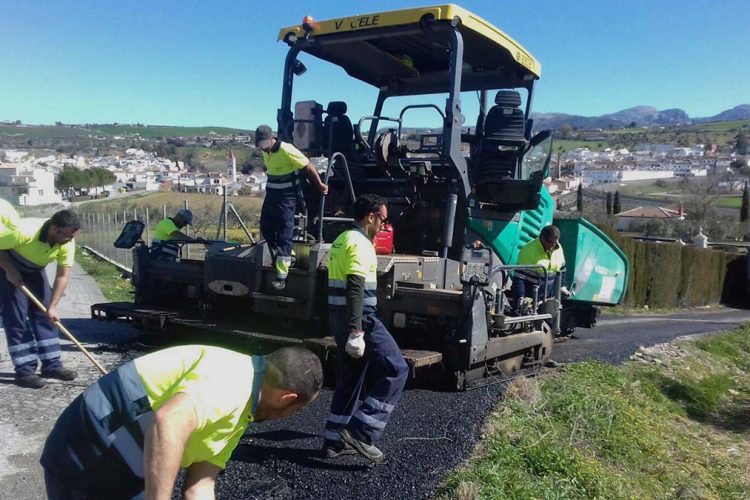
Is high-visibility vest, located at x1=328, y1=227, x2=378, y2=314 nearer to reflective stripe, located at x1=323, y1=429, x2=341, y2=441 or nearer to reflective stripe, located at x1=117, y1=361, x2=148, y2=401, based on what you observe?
reflective stripe, located at x1=323, y1=429, x2=341, y2=441

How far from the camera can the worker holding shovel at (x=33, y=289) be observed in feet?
18.9

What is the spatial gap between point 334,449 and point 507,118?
3.91 metres

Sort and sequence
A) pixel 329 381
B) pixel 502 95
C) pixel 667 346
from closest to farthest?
pixel 329 381 → pixel 502 95 → pixel 667 346

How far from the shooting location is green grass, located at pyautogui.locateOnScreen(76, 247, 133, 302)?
11898 mm

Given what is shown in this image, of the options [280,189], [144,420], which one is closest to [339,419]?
[144,420]

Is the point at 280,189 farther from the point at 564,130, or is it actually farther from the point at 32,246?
the point at 564,130

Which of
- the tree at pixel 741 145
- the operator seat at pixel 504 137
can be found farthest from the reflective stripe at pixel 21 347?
the tree at pixel 741 145

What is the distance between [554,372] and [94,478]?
211 inches

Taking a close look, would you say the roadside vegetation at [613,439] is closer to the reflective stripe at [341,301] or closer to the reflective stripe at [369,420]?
the reflective stripe at [369,420]

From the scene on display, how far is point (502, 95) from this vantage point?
6.80 meters

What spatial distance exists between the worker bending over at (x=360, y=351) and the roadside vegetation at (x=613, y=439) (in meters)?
0.63

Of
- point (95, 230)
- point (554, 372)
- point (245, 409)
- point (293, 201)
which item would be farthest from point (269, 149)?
point (95, 230)

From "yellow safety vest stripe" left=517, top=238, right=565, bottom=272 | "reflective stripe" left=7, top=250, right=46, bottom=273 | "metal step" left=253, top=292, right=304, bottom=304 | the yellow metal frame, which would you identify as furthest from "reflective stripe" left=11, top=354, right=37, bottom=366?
"yellow safety vest stripe" left=517, top=238, right=565, bottom=272

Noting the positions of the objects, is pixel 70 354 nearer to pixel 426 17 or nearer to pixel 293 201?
pixel 293 201
